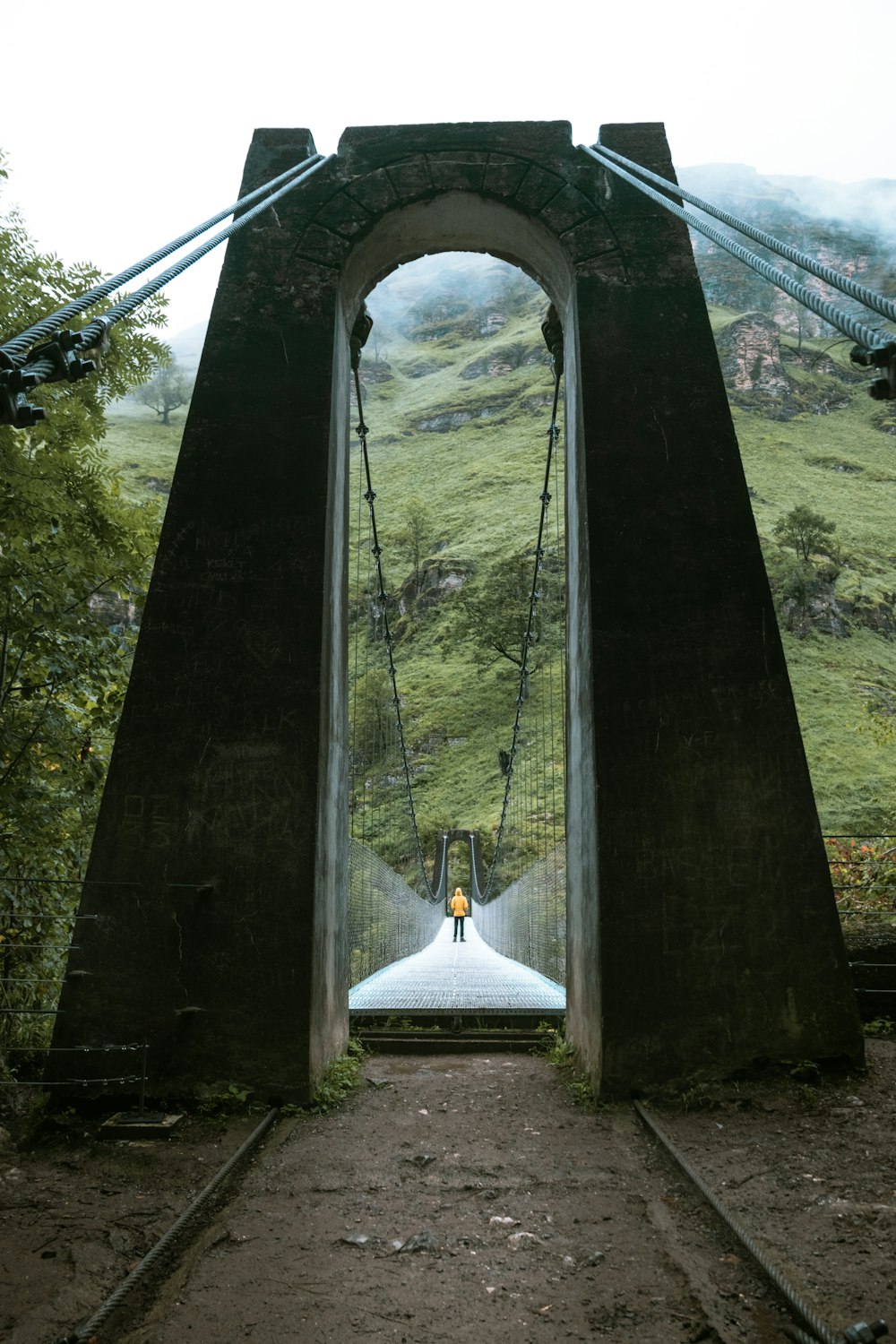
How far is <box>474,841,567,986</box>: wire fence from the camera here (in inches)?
290

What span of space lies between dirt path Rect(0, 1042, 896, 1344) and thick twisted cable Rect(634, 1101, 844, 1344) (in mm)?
36

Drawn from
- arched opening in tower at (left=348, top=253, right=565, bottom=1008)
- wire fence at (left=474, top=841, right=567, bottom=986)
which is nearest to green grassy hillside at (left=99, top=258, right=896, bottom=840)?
arched opening in tower at (left=348, top=253, right=565, bottom=1008)

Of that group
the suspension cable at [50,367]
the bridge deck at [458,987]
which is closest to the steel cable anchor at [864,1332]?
the suspension cable at [50,367]

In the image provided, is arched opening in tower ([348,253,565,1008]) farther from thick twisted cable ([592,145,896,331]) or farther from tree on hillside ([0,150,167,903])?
thick twisted cable ([592,145,896,331])

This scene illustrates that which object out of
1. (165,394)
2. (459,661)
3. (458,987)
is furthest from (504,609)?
(165,394)

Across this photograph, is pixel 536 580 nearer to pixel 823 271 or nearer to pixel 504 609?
pixel 823 271

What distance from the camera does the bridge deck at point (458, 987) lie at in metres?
5.18

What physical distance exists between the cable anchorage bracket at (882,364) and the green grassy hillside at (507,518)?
5.02m

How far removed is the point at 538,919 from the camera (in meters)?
8.44

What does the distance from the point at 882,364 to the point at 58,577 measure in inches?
128

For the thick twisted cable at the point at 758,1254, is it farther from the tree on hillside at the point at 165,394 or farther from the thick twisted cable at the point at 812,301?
the tree on hillside at the point at 165,394

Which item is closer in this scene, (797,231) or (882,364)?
(882,364)

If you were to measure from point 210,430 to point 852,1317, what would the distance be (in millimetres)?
3609

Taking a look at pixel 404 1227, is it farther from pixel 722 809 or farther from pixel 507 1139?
pixel 722 809
